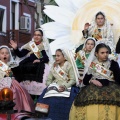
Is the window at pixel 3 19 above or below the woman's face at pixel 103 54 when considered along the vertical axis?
above

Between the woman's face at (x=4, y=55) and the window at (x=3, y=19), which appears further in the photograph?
the window at (x=3, y=19)

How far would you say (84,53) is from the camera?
8070mm

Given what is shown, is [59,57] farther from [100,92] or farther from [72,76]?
[100,92]

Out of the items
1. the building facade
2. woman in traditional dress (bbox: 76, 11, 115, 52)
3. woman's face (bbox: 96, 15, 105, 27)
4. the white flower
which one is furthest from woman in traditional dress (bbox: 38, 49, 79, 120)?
the building facade

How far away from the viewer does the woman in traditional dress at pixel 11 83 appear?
7998 millimetres

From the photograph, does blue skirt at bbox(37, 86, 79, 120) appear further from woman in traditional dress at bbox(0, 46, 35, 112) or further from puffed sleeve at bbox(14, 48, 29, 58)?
puffed sleeve at bbox(14, 48, 29, 58)

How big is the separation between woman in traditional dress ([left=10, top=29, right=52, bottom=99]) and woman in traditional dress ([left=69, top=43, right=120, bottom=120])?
6.07 feet

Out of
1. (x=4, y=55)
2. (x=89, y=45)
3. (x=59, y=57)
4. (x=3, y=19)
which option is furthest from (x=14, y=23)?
(x=59, y=57)

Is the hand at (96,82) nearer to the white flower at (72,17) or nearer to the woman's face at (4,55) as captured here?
the woman's face at (4,55)

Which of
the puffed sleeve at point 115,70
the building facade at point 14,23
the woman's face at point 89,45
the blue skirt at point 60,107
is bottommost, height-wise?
the blue skirt at point 60,107

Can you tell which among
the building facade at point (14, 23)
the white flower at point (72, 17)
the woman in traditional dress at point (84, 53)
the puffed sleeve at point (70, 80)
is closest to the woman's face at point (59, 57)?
the puffed sleeve at point (70, 80)

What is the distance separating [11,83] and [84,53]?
115cm

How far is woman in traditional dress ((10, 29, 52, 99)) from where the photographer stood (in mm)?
8586

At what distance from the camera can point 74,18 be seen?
31.0 feet
